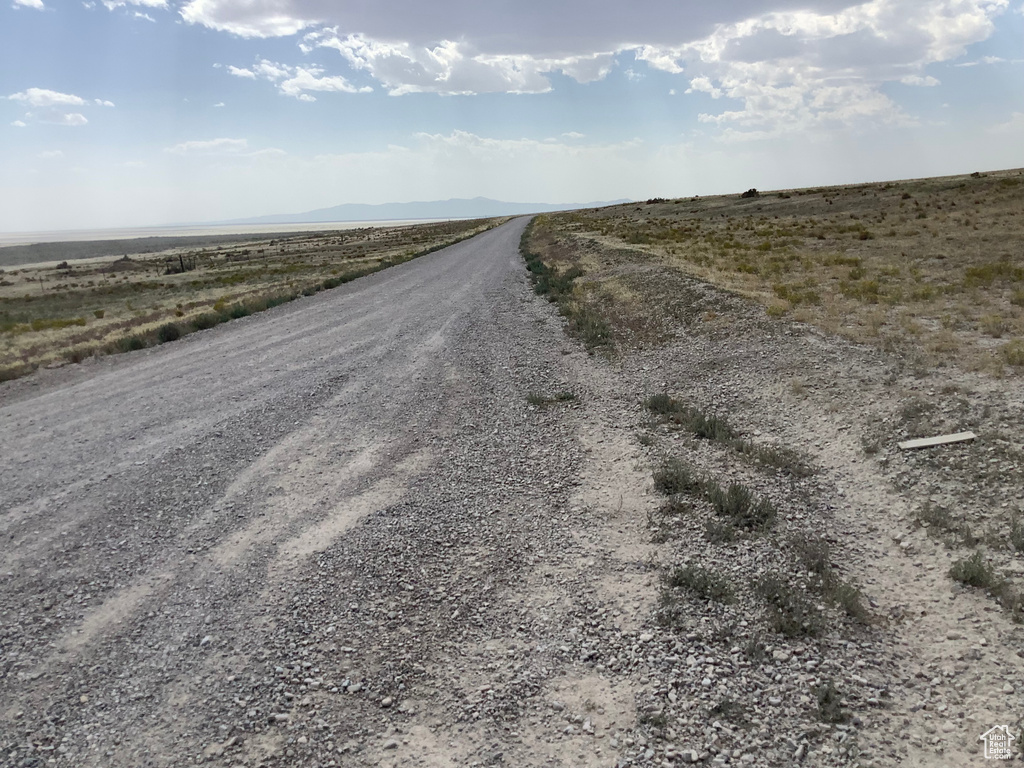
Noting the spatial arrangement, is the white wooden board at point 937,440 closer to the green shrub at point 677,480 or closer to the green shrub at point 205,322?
the green shrub at point 677,480

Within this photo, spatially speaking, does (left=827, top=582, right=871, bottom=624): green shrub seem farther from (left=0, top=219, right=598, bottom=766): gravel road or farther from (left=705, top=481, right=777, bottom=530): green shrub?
(left=0, top=219, right=598, bottom=766): gravel road

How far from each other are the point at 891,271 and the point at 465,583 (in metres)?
19.8

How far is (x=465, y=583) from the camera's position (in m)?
5.75

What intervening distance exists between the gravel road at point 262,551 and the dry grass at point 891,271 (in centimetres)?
668

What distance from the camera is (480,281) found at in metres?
29.2

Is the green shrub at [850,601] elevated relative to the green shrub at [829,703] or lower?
elevated

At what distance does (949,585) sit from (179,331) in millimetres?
21022

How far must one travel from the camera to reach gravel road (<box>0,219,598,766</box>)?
14.1 ft

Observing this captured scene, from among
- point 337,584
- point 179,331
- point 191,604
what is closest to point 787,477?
point 337,584

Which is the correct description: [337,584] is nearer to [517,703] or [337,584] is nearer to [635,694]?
[517,703]

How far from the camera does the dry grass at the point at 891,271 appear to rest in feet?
38.9

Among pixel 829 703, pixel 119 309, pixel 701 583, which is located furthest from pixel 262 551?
pixel 119 309

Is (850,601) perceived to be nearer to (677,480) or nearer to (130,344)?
(677,480)

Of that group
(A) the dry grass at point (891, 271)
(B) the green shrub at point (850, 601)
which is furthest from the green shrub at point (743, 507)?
(A) the dry grass at point (891, 271)
